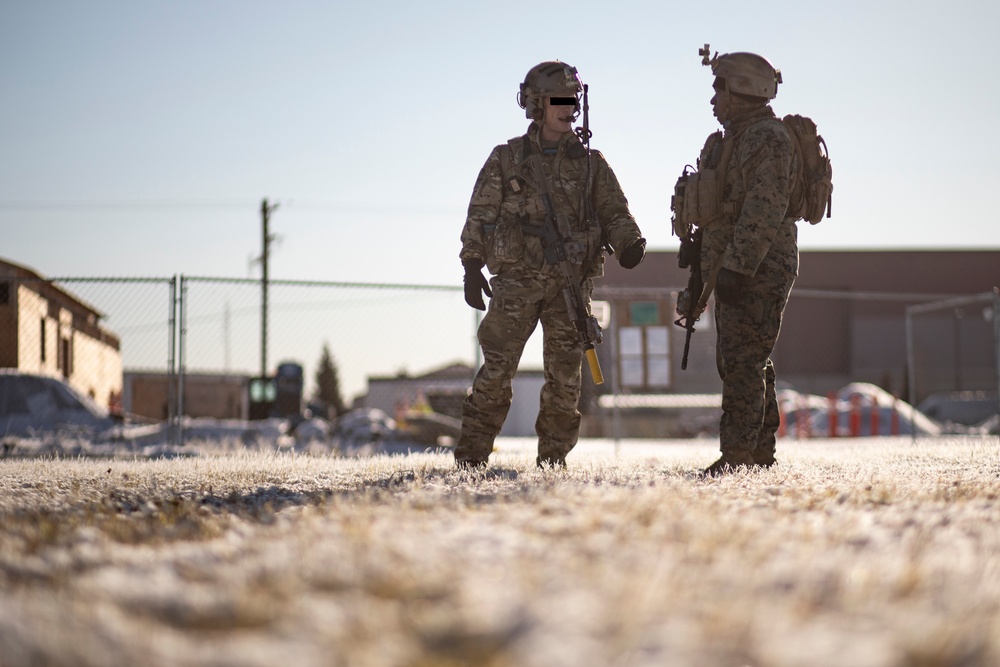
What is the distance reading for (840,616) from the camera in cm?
143

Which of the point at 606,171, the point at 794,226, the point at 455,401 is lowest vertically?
the point at 455,401

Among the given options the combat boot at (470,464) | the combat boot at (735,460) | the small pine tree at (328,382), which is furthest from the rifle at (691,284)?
the small pine tree at (328,382)

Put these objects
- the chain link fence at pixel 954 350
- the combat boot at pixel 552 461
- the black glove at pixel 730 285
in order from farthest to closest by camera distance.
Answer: the chain link fence at pixel 954 350 → the combat boot at pixel 552 461 → the black glove at pixel 730 285

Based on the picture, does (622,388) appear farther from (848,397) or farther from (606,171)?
(606,171)

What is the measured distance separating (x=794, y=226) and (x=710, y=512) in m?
2.75

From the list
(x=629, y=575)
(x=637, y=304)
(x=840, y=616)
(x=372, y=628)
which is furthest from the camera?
(x=637, y=304)

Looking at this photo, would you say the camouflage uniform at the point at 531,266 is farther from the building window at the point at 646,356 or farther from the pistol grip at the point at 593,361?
the building window at the point at 646,356

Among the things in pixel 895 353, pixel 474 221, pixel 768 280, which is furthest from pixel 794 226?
pixel 895 353

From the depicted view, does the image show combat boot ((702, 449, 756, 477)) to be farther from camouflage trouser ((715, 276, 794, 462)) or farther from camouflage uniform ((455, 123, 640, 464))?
camouflage uniform ((455, 123, 640, 464))

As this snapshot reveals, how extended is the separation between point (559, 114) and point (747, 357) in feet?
5.15

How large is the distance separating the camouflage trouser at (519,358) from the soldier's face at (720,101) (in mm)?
1087

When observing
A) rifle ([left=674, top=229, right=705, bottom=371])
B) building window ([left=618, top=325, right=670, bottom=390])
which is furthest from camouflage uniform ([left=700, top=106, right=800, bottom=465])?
building window ([left=618, top=325, right=670, bottom=390])

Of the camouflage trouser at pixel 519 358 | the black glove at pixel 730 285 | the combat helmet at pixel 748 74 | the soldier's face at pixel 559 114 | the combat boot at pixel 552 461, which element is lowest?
the combat boot at pixel 552 461

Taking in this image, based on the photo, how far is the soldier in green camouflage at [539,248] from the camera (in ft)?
16.0
